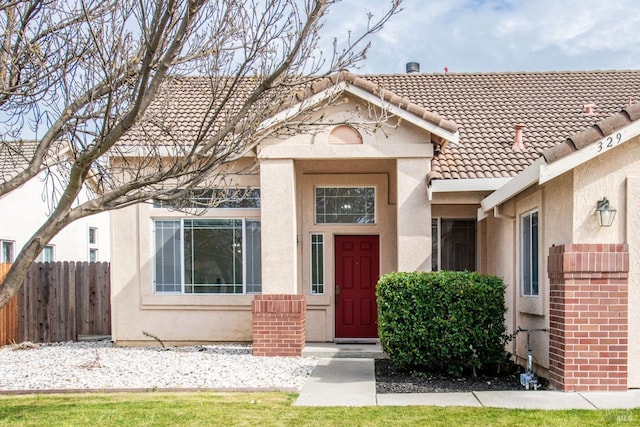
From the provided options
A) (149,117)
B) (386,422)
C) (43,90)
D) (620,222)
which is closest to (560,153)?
(620,222)

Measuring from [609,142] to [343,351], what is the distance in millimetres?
6458

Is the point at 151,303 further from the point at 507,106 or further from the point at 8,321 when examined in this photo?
the point at 507,106

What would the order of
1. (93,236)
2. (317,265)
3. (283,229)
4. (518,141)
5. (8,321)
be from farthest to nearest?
(93,236) < (8,321) < (317,265) < (518,141) < (283,229)

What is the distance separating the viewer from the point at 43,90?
7168 millimetres

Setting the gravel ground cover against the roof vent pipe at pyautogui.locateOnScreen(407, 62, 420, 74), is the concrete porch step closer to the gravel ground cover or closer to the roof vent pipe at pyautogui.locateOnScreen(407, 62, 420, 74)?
the gravel ground cover

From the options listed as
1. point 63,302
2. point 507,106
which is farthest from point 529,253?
point 63,302

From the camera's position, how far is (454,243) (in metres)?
14.5

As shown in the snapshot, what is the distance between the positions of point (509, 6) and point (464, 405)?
5707mm

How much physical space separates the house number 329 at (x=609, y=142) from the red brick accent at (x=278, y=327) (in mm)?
6161


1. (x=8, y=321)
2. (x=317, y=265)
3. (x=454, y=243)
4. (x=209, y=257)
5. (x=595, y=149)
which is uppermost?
(x=595, y=149)

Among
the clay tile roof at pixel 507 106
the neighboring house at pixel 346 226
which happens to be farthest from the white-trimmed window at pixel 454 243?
the clay tile roof at pixel 507 106

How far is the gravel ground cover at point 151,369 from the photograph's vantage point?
998 cm

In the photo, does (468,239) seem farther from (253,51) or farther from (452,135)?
(253,51)

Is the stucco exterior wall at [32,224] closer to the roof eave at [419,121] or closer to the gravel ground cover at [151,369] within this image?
the gravel ground cover at [151,369]
